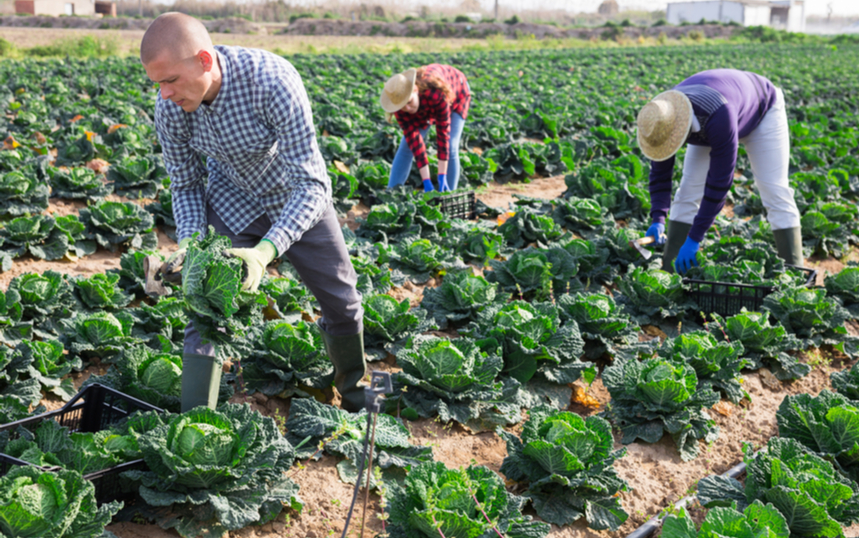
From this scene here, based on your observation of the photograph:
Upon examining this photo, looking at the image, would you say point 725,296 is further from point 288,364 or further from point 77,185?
point 77,185

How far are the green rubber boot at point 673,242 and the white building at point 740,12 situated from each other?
292 ft

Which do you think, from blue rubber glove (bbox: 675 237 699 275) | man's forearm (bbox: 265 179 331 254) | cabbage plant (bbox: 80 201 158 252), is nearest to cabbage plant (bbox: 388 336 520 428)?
man's forearm (bbox: 265 179 331 254)

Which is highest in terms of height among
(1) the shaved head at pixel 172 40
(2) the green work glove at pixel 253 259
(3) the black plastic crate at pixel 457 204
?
(1) the shaved head at pixel 172 40

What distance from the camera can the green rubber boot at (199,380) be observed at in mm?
2648

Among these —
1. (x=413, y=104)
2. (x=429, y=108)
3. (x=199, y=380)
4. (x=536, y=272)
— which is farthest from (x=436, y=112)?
(x=199, y=380)

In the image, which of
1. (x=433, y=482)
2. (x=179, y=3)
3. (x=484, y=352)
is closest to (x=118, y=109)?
(x=484, y=352)

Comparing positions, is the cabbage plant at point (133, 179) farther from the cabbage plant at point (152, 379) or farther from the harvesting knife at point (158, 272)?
the harvesting knife at point (158, 272)

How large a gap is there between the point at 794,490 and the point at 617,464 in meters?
0.85

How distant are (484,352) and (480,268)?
2140mm

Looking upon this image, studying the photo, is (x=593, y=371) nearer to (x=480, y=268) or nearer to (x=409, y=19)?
(x=480, y=268)

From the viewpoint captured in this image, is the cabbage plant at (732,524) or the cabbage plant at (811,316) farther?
the cabbage plant at (811,316)

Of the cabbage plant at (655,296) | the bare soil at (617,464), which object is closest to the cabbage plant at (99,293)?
the bare soil at (617,464)

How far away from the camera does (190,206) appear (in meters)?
2.80

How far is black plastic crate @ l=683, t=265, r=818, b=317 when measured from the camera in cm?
449
